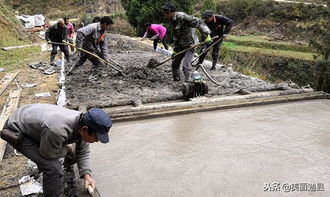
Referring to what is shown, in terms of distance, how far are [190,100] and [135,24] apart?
528 inches

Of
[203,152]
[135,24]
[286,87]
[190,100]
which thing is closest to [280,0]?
[135,24]

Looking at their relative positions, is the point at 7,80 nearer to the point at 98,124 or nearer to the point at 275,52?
the point at 98,124

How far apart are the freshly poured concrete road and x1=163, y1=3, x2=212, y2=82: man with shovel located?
1.78 meters

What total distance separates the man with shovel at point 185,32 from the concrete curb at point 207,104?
128 centimetres

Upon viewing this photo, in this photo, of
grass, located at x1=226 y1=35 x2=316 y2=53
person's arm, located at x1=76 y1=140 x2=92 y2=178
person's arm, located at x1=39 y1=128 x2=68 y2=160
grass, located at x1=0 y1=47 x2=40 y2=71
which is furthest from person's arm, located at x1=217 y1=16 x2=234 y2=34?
grass, located at x1=226 y1=35 x2=316 y2=53

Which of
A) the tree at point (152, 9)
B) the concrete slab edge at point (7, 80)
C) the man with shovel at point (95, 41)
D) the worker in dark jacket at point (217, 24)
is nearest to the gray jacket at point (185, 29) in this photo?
the worker in dark jacket at point (217, 24)

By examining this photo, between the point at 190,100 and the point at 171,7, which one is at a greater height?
the point at 171,7

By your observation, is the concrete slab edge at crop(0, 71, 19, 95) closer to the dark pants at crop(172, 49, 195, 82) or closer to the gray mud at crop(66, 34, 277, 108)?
the gray mud at crop(66, 34, 277, 108)

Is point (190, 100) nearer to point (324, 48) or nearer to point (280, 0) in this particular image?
point (324, 48)

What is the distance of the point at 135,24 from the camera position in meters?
17.9

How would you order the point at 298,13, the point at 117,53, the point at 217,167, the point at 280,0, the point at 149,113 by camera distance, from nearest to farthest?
1. the point at 217,167
2. the point at 149,113
3. the point at 117,53
4. the point at 298,13
5. the point at 280,0

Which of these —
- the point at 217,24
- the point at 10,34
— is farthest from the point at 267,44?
the point at 10,34

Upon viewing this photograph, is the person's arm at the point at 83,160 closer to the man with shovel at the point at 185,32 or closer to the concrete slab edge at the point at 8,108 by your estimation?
the concrete slab edge at the point at 8,108

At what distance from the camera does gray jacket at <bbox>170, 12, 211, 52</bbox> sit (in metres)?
6.28
